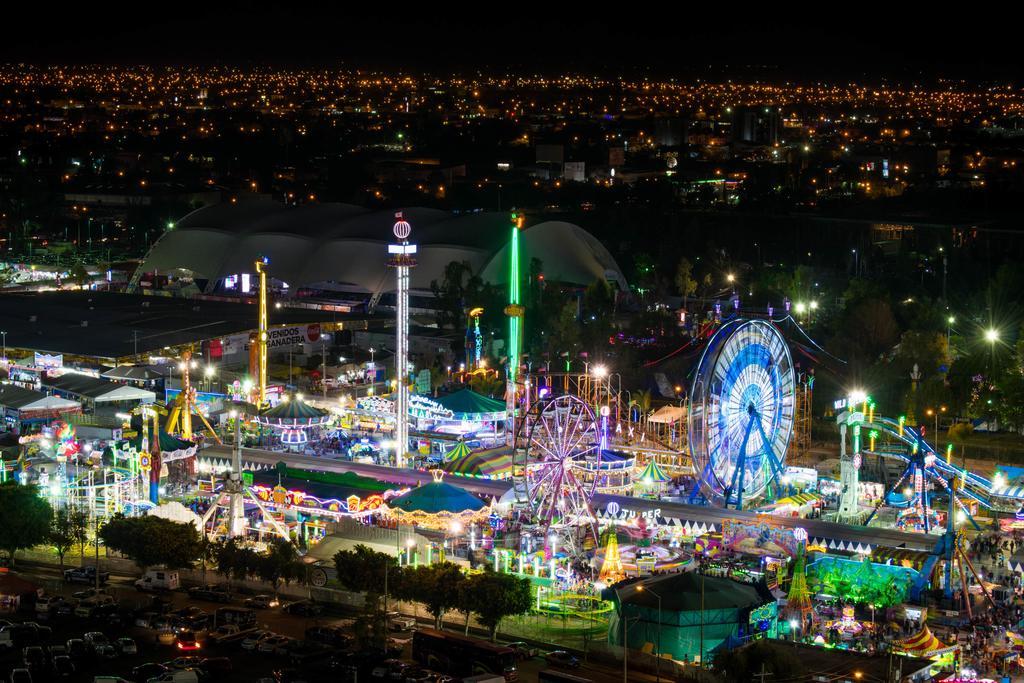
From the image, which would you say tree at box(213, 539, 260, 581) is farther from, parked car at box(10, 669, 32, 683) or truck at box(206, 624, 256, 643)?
parked car at box(10, 669, 32, 683)

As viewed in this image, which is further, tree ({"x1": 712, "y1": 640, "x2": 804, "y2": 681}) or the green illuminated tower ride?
the green illuminated tower ride

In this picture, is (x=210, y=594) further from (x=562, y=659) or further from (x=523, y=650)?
(x=562, y=659)

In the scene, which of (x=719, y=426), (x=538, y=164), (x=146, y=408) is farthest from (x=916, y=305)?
(x=538, y=164)

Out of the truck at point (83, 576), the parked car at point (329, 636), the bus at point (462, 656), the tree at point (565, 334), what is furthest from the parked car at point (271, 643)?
the tree at point (565, 334)

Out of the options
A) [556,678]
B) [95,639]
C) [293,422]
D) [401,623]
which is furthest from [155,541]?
[293,422]

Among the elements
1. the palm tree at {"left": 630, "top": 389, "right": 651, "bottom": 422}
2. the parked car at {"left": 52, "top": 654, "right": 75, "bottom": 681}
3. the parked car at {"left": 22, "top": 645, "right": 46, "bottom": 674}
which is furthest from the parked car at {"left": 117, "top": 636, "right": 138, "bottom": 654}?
the palm tree at {"left": 630, "top": 389, "right": 651, "bottom": 422}

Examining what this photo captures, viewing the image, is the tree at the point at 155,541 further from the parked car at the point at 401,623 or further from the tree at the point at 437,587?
the tree at the point at 437,587
